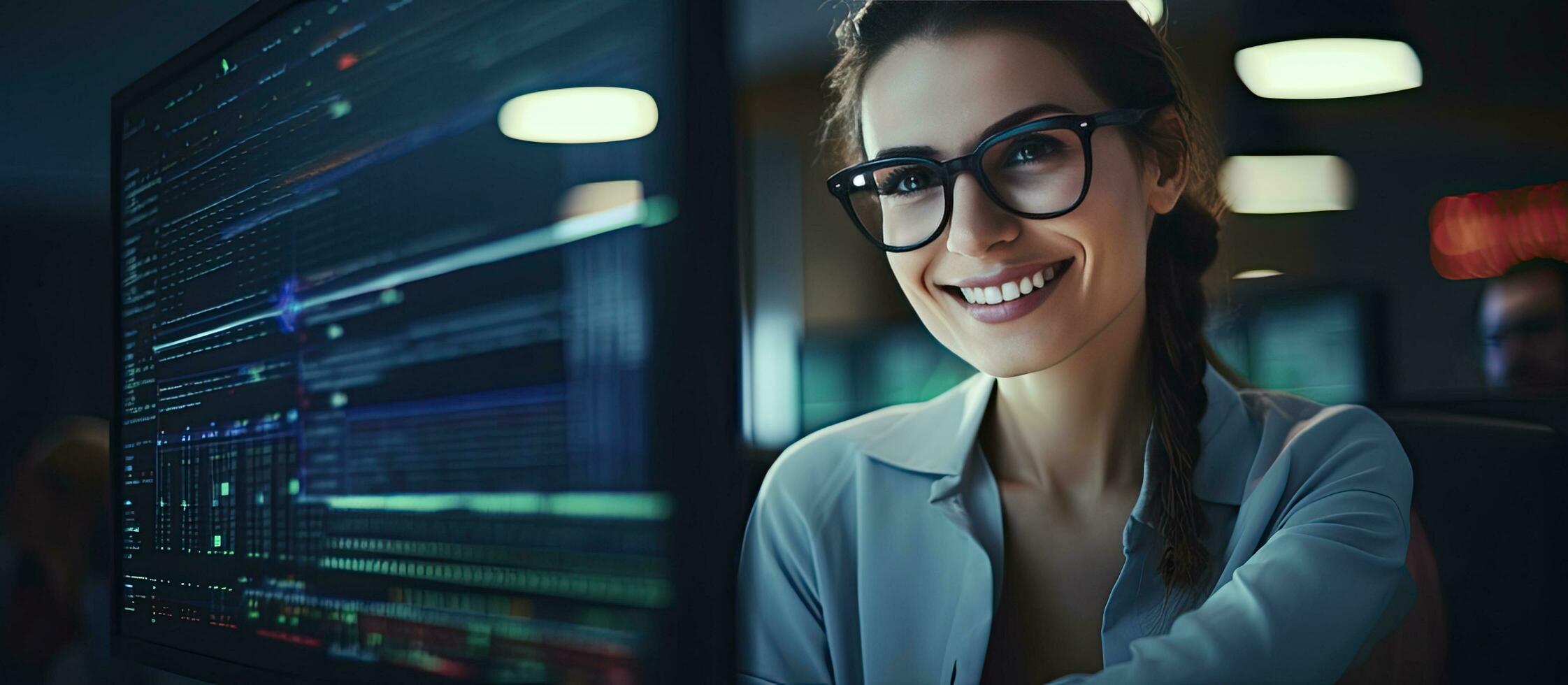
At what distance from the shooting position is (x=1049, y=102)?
80 centimetres

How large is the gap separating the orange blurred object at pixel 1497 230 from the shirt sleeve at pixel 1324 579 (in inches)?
4.2

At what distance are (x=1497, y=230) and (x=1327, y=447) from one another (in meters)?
0.16

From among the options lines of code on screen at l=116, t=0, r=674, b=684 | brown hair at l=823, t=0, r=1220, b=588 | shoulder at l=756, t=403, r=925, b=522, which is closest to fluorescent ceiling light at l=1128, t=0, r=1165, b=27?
brown hair at l=823, t=0, r=1220, b=588

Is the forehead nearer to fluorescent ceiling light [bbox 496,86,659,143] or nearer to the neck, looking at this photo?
the neck

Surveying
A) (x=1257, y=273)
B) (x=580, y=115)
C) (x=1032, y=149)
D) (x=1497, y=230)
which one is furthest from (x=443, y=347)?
(x=1497, y=230)

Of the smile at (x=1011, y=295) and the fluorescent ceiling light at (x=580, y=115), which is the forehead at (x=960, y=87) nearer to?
the smile at (x=1011, y=295)

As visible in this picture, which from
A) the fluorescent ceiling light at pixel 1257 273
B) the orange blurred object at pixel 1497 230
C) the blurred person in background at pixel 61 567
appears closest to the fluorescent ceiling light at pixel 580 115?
the fluorescent ceiling light at pixel 1257 273

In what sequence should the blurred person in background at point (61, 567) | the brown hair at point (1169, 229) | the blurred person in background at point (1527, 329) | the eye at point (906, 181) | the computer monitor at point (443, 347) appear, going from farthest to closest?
the blurred person in background at point (61, 567) → the computer monitor at point (443, 347) → the eye at point (906, 181) → the brown hair at point (1169, 229) → the blurred person in background at point (1527, 329)

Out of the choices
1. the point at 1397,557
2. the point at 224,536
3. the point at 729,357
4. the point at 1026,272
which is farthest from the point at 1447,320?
the point at 224,536

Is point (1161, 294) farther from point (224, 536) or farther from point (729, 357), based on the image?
point (224, 536)

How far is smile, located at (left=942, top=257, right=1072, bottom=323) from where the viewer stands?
83 cm

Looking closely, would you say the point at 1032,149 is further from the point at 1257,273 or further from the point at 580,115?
the point at 580,115

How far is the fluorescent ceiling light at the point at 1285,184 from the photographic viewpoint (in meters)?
0.71

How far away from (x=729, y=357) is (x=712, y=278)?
7 centimetres
